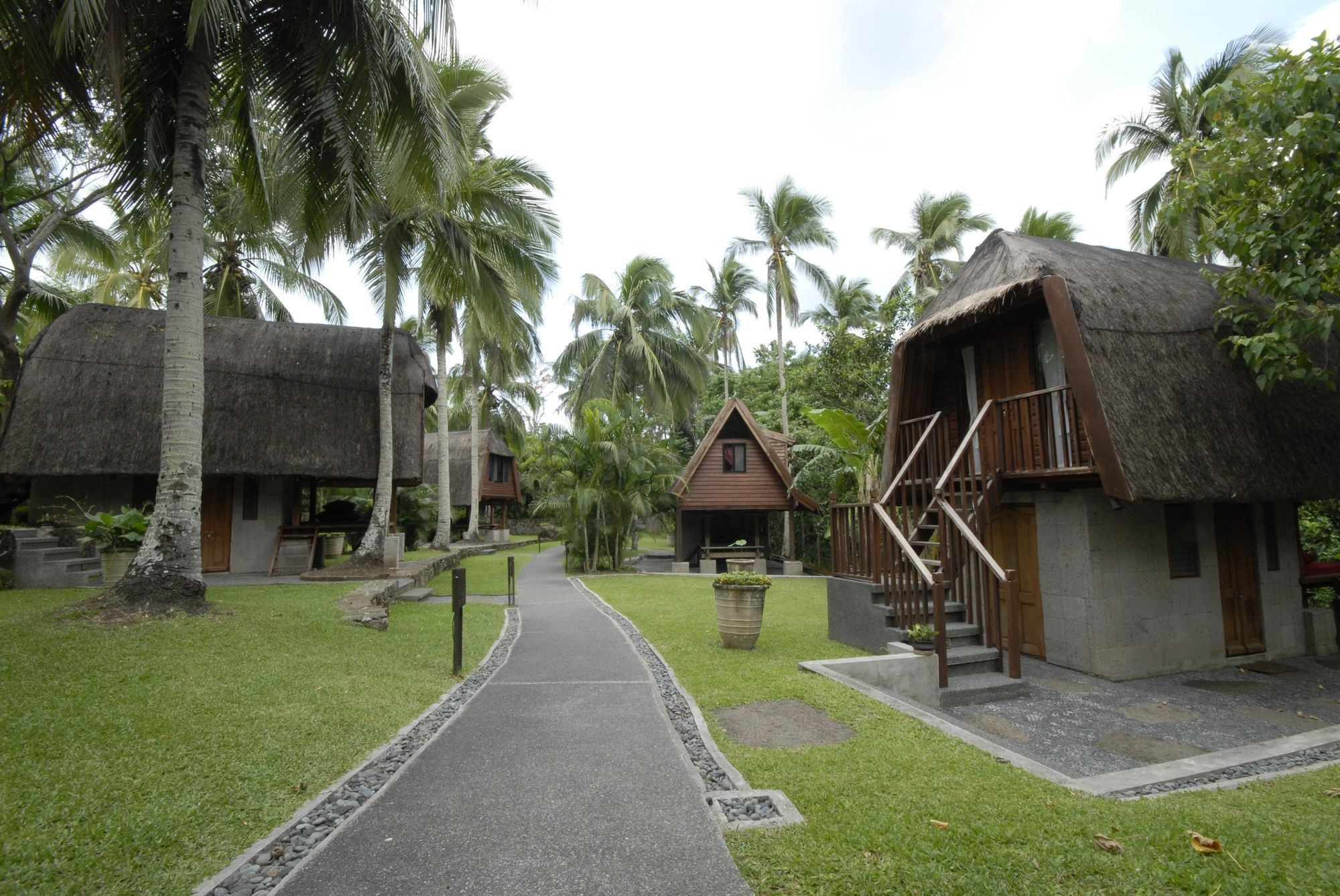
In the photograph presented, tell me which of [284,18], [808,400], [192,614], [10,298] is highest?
[284,18]

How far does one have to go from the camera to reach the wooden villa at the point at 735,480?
68.1 ft

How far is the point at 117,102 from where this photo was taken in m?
6.72

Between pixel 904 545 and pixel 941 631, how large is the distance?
3.69 feet

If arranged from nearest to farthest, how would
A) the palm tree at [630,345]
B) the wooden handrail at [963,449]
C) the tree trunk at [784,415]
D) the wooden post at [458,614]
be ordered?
the wooden post at [458,614], the wooden handrail at [963,449], the tree trunk at [784,415], the palm tree at [630,345]

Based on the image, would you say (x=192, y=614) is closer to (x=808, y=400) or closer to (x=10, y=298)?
(x=10, y=298)

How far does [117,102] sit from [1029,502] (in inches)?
451

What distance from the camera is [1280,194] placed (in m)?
7.57

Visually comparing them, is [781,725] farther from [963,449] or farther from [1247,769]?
[963,449]

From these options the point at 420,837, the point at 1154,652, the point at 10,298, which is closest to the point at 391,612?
the point at 420,837

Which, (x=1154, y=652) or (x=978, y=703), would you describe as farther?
(x=1154, y=652)

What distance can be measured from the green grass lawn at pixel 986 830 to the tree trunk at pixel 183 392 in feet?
21.8

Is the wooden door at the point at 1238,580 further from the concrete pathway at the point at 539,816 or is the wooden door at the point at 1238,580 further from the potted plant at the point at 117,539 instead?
the potted plant at the point at 117,539

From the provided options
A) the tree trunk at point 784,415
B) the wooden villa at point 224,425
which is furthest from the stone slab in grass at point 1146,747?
the tree trunk at point 784,415

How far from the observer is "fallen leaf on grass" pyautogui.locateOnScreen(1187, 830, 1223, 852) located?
10.8 ft
